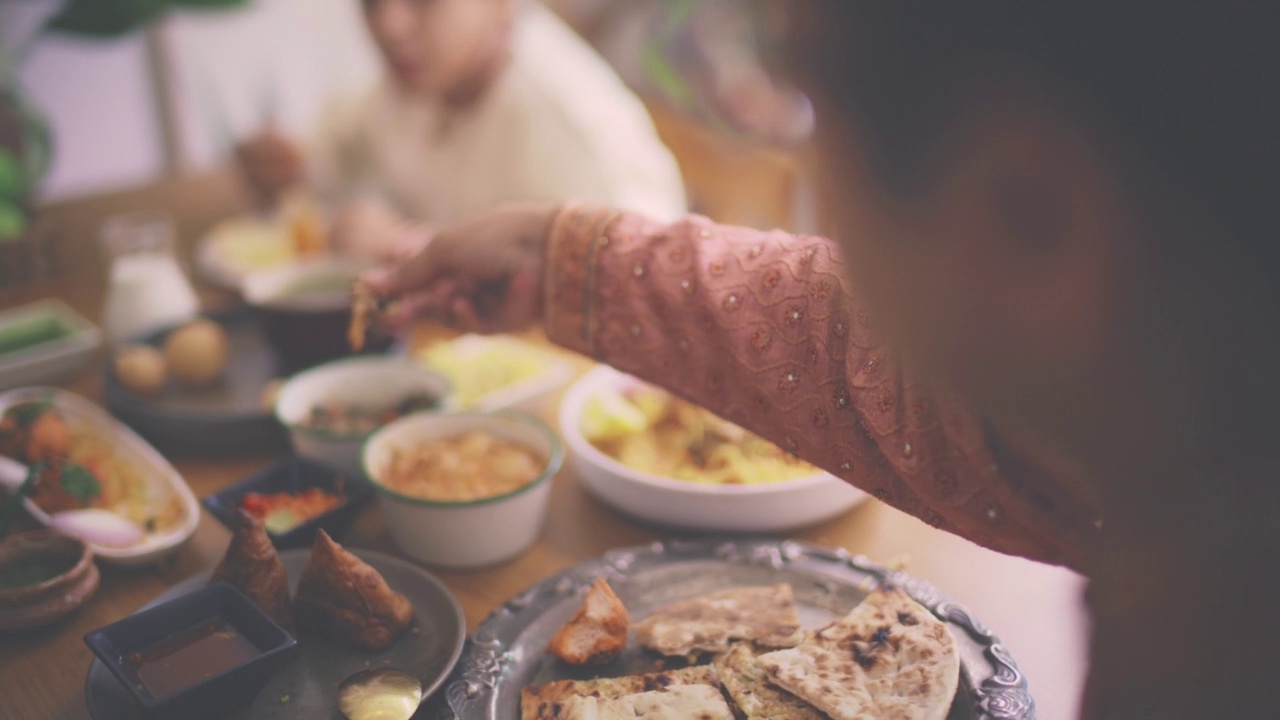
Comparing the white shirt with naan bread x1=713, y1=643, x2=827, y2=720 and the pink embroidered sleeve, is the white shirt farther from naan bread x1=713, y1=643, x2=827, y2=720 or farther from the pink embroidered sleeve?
naan bread x1=713, y1=643, x2=827, y2=720

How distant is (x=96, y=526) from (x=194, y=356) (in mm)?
534

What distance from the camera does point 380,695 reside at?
991 millimetres

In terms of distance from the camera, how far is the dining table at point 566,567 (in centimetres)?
107

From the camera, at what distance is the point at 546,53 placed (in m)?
2.74

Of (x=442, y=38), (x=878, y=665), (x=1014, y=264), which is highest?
(x=1014, y=264)

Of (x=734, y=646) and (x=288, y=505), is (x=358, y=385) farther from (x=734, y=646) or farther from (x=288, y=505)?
(x=734, y=646)

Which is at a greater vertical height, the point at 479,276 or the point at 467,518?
the point at 479,276

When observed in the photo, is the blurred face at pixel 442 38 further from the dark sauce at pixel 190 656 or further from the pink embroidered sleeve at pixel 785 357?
the dark sauce at pixel 190 656

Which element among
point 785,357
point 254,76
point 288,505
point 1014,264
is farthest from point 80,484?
point 254,76

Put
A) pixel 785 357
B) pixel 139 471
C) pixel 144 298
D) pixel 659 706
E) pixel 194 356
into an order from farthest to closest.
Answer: pixel 144 298 → pixel 194 356 → pixel 139 471 → pixel 785 357 → pixel 659 706

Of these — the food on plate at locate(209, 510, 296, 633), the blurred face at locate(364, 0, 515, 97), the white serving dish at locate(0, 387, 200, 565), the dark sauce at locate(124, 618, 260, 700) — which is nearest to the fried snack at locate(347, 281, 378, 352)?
the white serving dish at locate(0, 387, 200, 565)

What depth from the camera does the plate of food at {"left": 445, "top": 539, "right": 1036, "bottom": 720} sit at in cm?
96

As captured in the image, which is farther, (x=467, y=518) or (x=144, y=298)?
(x=144, y=298)

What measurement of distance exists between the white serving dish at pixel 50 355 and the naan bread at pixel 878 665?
158cm
